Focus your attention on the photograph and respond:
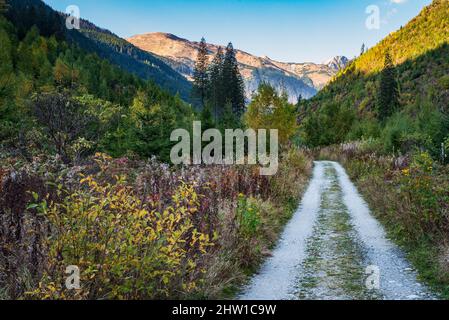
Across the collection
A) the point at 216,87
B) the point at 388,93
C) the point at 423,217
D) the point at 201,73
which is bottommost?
the point at 423,217

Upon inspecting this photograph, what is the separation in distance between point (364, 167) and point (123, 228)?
15.4 metres

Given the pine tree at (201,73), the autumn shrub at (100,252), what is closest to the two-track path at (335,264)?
the autumn shrub at (100,252)

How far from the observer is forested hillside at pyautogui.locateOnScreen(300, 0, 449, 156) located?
943 inches

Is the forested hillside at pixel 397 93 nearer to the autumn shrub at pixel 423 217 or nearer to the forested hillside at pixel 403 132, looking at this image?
the forested hillside at pixel 403 132

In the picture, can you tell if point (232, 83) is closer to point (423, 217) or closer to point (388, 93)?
point (388, 93)

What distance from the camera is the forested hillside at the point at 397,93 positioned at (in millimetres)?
23964

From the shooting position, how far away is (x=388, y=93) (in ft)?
164

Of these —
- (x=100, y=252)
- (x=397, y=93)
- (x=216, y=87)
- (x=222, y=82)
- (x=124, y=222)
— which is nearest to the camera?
(x=100, y=252)

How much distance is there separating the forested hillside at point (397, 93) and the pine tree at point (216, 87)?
16.8 meters

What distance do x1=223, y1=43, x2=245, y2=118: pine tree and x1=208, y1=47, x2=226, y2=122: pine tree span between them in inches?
42.7

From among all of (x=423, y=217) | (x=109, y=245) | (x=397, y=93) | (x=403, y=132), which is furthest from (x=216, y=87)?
(x=109, y=245)

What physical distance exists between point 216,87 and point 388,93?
29462mm
